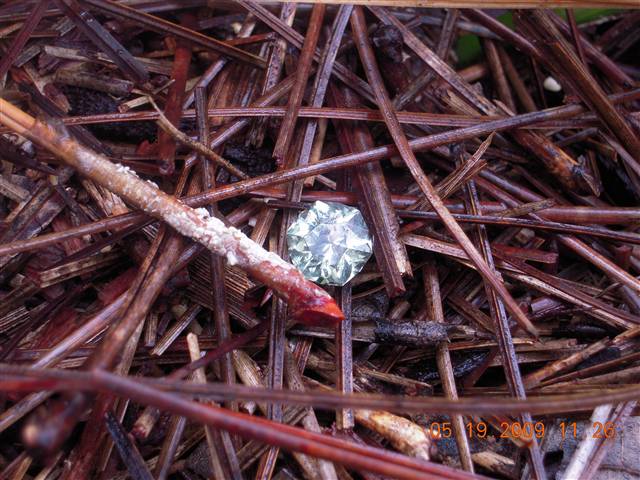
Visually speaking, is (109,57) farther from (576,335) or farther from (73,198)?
(576,335)

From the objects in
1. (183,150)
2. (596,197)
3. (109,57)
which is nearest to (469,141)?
(596,197)
